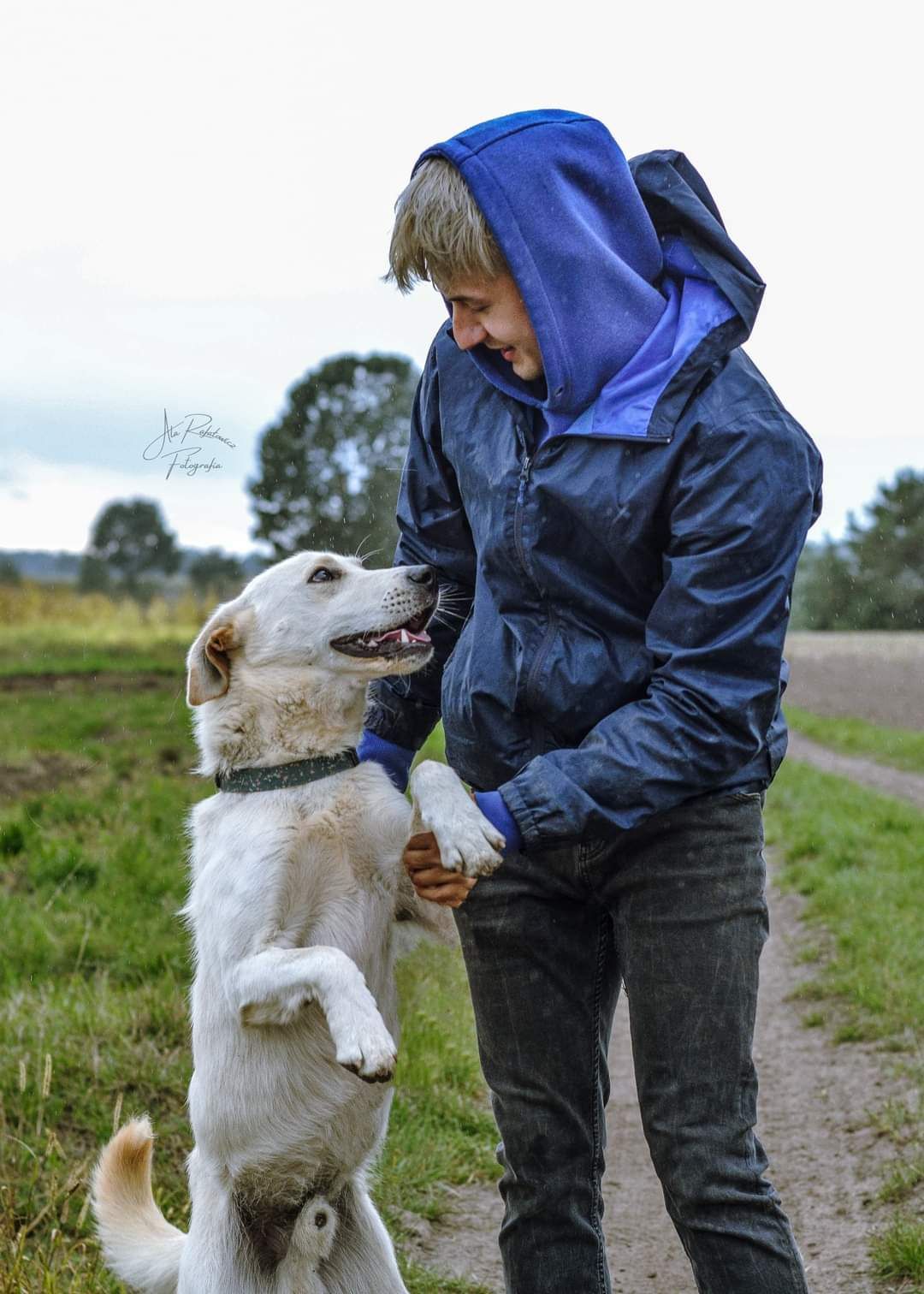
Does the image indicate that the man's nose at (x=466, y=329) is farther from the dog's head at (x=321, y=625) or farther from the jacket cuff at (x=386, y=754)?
the jacket cuff at (x=386, y=754)

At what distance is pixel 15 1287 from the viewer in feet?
9.73

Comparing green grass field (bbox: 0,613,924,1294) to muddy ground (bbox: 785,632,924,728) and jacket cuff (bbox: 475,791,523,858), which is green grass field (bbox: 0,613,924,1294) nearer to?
jacket cuff (bbox: 475,791,523,858)

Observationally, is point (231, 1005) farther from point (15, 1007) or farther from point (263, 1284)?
point (15, 1007)

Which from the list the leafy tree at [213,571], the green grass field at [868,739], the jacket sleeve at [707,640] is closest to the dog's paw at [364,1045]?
the jacket sleeve at [707,640]

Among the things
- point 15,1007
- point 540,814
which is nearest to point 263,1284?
point 540,814

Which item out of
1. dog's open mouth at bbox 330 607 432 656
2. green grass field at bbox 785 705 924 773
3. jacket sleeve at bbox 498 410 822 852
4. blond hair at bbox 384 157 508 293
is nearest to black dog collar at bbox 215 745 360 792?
dog's open mouth at bbox 330 607 432 656

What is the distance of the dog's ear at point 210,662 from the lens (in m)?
3.09

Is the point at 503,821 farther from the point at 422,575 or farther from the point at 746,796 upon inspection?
the point at 422,575

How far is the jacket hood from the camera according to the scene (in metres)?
2.32

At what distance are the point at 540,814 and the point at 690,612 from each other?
442mm

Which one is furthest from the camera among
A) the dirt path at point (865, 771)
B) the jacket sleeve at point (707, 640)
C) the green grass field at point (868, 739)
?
the green grass field at point (868, 739)

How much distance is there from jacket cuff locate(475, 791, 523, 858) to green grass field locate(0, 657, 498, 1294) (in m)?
1.53

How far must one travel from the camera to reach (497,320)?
247 centimetres

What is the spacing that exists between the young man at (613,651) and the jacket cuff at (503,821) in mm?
10
